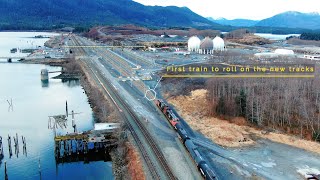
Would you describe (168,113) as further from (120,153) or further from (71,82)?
(71,82)

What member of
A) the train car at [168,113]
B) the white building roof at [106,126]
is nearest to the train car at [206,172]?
the train car at [168,113]

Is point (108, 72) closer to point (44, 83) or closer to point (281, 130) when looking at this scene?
point (44, 83)

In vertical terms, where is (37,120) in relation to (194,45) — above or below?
below

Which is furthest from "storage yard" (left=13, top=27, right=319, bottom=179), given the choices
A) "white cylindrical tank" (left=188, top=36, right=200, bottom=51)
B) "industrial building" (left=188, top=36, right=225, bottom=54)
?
"white cylindrical tank" (left=188, top=36, right=200, bottom=51)

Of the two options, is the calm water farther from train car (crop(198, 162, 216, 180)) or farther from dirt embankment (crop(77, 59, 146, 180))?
train car (crop(198, 162, 216, 180))

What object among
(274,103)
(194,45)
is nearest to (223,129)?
(274,103)

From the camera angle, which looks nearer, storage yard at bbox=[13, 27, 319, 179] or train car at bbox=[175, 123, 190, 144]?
storage yard at bbox=[13, 27, 319, 179]

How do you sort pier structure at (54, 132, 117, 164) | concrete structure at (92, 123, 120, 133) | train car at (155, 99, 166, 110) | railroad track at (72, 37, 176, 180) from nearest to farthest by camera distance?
railroad track at (72, 37, 176, 180)
pier structure at (54, 132, 117, 164)
concrete structure at (92, 123, 120, 133)
train car at (155, 99, 166, 110)
